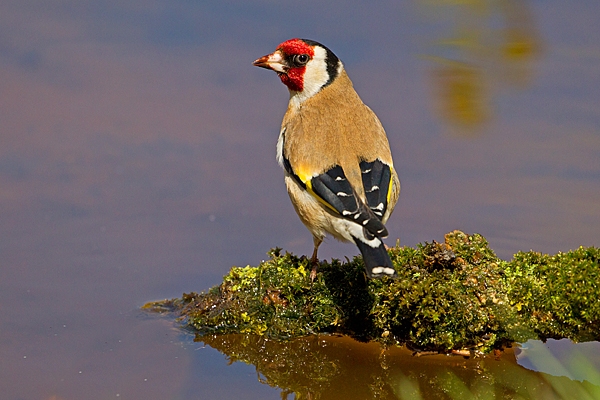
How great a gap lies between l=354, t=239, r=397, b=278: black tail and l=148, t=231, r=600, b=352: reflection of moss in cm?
28

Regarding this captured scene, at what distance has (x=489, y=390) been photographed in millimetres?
4812

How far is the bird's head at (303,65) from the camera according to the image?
703 centimetres

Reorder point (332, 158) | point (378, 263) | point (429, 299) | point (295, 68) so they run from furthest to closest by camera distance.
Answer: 1. point (295, 68)
2. point (332, 158)
3. point (429, 299)
4. point (378, 263)

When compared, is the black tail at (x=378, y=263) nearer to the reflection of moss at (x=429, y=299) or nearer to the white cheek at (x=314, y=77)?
the reflection of moss at (x=429, y=299)

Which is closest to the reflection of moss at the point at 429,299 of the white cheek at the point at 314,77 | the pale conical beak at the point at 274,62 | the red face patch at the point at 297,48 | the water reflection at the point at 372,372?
the water reflection at the point at 372,372

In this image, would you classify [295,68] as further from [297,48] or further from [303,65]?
[297,48]

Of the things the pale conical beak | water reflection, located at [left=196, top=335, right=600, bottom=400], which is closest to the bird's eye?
the pale conical beak

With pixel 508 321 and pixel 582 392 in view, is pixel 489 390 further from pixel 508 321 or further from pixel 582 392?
pixel 582 392

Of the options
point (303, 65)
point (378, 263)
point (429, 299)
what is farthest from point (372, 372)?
point (303, 65)

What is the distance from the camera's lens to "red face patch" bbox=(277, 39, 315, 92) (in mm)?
7008

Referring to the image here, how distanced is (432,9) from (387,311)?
6.62 ft

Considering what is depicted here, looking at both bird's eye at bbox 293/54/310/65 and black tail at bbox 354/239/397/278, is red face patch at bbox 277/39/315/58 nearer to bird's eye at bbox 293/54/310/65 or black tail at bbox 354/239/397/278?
bird's eye at bbox 293/54/310/65

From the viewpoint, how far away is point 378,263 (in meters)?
4.88

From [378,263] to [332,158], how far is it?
4.49 feet
